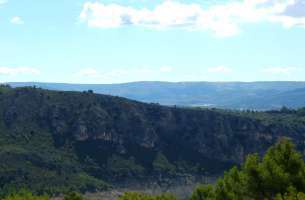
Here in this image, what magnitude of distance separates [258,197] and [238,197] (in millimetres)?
4161

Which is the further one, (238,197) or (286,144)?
(238,197)

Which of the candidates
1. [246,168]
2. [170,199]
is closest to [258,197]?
[246,168]

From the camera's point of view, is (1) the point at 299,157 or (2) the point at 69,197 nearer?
(1) the point at 299,157

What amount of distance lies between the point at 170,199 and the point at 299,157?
23067 mm

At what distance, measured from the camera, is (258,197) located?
214 ft

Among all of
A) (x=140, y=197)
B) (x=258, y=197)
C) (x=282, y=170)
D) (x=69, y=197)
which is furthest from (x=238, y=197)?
(x=69, y=197)

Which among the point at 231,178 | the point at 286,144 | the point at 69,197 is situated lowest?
the point at 69,197

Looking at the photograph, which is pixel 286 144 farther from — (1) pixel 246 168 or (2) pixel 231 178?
(2) pixel 231 178

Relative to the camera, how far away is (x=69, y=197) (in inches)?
3467

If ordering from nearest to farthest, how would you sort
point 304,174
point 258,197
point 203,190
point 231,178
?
point 304,174 < point 258,197 < point 231,178 < point 203,190

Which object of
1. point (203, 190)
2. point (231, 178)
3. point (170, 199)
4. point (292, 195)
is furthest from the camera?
point (203, 190)

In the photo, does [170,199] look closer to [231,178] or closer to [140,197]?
[140,197]

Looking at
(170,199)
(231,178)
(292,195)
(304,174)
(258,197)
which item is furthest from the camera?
(170,199)

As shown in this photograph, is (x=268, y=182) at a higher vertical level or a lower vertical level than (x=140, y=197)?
higher
